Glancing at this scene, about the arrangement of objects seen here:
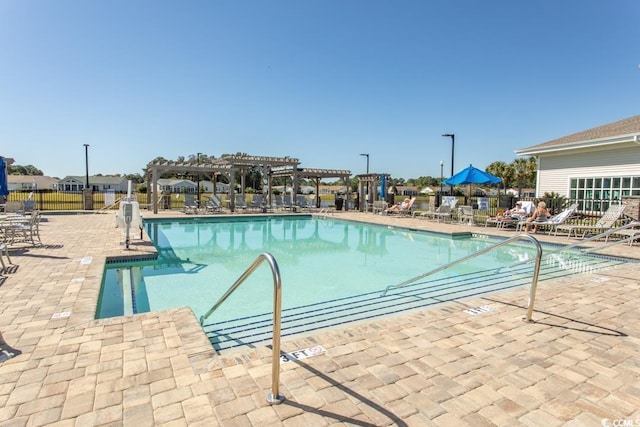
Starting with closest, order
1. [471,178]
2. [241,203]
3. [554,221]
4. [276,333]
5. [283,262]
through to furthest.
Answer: [276,333], [283,262], [554,221], [471,178], [241,203]

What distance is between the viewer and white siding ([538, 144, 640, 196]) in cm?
1233

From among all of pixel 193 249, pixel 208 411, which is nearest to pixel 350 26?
pixel 193 249

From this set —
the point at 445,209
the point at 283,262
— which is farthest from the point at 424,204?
the point at 283,262

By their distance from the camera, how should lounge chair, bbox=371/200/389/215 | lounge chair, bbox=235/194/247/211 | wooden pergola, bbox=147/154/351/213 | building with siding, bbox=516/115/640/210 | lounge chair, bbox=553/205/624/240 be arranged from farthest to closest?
lounge chair, bbox=235/194/247/211
lounge chair, bbox=371/200/389/215
wooden pergola, bbox=147/154/351/213
building with siding, bbox=516/115/640/210
lounge chair, bbox=553/205/624/240

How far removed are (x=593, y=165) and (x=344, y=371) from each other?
15190 millimetres

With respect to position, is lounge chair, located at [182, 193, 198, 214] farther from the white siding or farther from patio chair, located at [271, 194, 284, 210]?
the white siding

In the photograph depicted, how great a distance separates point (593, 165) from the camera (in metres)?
13.5

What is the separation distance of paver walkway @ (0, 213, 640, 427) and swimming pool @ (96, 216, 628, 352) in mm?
1015

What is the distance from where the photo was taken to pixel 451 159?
18094mm

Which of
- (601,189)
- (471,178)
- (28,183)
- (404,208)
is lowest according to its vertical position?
(404,208)

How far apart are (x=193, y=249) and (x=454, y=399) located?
8.66 meters

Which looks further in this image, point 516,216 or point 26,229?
point 516,216

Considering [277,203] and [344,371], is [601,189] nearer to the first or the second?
[277,203]

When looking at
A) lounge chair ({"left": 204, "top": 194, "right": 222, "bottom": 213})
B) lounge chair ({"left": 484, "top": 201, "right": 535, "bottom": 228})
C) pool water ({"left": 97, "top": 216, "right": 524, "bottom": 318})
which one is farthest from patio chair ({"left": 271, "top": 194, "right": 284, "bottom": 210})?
lounge chair ({"left": 484, "top": 201, "right": 535, "bottom": 228})
